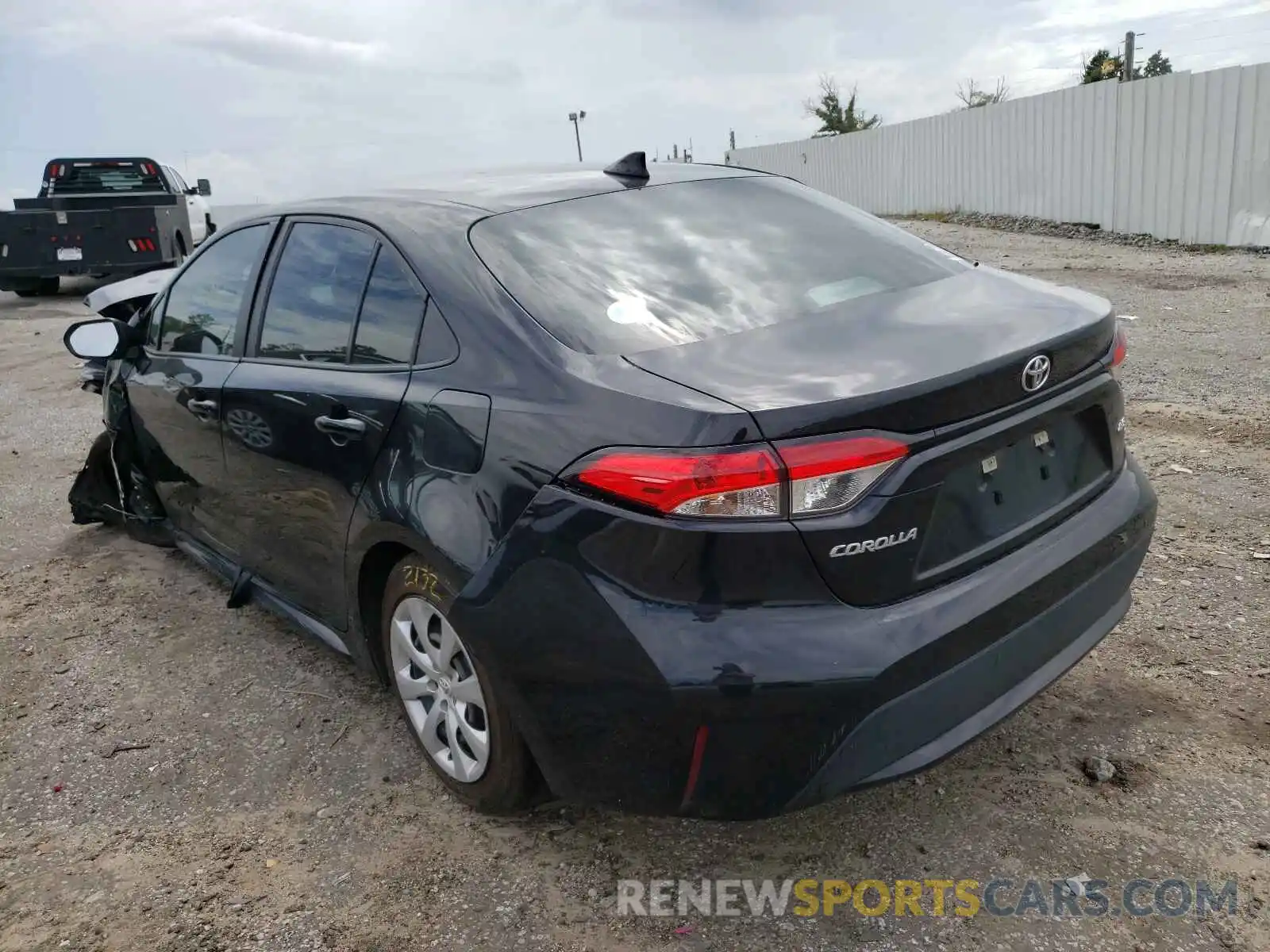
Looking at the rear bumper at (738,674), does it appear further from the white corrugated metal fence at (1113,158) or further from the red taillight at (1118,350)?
the white corrugated metal fence at (1113,158)

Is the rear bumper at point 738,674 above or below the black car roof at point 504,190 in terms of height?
below

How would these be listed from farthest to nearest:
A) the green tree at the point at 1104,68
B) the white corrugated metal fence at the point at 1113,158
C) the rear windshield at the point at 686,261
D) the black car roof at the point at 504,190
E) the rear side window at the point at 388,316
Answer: the green tree at the point at 1104,68 < the white corrugated metal fence at the point at 1113,158 < the black car roof at the point at 504,190 < the rear side window at the point at 388,316 < the rear windshield at the point at 686,261

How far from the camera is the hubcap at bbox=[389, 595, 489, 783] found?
2506 mm

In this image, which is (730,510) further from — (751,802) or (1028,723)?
(1028,723)

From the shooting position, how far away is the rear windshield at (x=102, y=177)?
16.3 m

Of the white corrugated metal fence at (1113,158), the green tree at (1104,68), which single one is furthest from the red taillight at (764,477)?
the green tree at (1104,68)

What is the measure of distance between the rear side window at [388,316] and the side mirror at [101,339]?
189 centimetres

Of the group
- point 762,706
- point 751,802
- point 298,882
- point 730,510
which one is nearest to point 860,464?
point 730,510

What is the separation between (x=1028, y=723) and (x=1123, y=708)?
Result: 30 cm

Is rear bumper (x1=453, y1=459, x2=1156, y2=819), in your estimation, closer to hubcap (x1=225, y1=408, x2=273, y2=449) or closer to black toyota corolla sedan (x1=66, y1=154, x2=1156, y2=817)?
black toyota corolla sedan (x1=66, y1=154, x2=1156, y2=817)

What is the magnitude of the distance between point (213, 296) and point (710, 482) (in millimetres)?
2626

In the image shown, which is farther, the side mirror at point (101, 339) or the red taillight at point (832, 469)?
the side mirror at point (101, 339)

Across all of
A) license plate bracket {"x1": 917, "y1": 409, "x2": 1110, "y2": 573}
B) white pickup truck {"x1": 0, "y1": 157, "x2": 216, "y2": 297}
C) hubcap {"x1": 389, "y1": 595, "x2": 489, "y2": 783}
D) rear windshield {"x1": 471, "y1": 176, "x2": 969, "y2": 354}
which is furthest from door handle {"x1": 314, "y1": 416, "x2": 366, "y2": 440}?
white pickup truck {"x1": 0, "y1": 157, "x2": 216, "y2": 297}

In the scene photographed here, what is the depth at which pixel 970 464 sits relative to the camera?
2.09m
